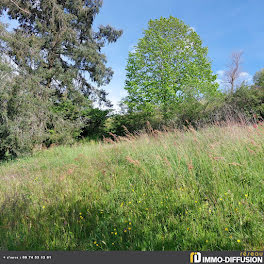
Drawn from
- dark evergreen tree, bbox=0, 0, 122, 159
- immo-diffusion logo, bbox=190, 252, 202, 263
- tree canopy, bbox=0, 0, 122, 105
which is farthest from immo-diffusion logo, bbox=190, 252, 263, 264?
tree canopy, bbox=0, 0, 122, 105

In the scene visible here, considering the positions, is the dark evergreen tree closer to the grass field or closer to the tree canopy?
the tree canopy

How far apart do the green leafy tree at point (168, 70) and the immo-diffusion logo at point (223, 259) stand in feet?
37.2

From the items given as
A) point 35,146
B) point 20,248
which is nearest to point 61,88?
point 35,146

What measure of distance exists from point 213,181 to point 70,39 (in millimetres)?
15317

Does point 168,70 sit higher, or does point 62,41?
point 62,41

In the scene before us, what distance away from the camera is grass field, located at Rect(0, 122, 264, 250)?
2.10 meters

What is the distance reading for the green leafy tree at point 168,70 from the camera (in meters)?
13.1

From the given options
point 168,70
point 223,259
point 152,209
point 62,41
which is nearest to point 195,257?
point 223,259

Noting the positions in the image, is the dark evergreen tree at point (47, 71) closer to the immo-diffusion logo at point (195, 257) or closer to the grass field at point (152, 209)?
the grass field at point (152, 209)

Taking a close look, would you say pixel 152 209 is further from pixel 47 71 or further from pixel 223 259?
pixel 47 71

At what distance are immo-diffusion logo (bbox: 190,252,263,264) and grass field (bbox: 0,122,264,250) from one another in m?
0.08

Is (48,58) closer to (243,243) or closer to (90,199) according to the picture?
(90,199)

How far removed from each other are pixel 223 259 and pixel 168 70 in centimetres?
1269

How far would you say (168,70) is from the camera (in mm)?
12828
